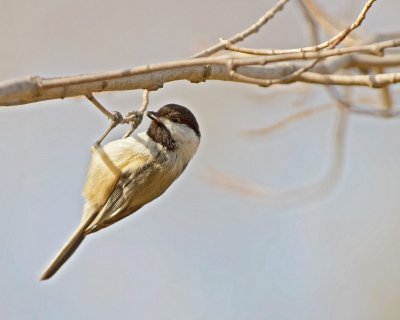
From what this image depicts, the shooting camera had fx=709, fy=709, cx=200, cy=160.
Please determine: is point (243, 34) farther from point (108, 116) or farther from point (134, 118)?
point (134, 118)

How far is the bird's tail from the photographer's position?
12.3ft

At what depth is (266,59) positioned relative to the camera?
7.12 feet

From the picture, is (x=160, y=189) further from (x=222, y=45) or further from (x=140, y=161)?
(x=222, y=45)

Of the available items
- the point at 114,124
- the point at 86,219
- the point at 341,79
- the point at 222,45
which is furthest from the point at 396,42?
the point at 86,219

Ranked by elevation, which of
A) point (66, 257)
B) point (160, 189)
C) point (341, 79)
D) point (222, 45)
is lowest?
point (66, 257)

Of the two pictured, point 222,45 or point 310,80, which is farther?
point 310,80

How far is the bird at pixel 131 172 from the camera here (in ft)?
12.3

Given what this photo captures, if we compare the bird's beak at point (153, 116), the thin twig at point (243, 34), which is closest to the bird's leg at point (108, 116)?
the bird's beak at point (153, 116)

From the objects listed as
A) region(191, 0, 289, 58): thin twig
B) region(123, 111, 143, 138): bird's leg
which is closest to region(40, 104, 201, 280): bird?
region(123, 111, 143, 138): bird's leg

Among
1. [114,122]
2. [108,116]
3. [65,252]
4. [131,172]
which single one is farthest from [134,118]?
[65,252]

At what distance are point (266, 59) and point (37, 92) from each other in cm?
70

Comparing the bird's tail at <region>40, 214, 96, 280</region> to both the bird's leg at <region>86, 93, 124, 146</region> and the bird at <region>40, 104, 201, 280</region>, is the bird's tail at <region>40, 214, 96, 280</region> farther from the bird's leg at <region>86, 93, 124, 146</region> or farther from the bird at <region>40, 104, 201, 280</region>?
the bird's leg at <region>86, 93, 124, 146</region>

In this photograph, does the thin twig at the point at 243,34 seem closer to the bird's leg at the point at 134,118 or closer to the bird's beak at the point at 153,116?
the bird's leg at the point at 134,118

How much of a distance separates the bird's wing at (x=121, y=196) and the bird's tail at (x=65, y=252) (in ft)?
0.13
